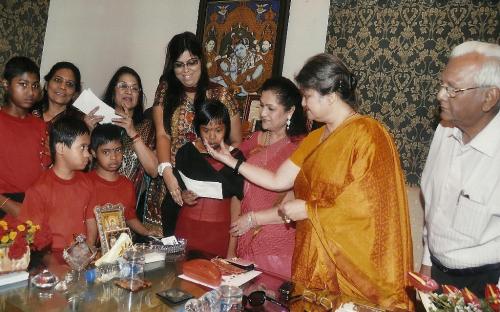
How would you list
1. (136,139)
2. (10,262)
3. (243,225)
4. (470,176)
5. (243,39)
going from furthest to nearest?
(243,39), (136,139), (243,225), (470,176), (10,262)

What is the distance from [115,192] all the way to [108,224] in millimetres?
855

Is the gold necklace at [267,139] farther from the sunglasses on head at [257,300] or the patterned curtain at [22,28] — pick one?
the patterned curtain at [22,28]

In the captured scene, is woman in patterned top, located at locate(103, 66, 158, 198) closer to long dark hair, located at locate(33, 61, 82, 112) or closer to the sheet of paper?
long dark hair, located at locate(33, 61, 82, 112)

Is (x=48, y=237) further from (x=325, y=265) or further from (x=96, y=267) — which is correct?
(x=325, y=265)

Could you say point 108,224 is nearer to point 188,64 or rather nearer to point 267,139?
point 267,139

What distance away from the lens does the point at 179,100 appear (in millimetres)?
2975

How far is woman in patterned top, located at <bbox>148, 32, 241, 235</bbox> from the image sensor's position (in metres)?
2.88

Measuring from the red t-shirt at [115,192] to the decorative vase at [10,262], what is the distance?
3.39ft

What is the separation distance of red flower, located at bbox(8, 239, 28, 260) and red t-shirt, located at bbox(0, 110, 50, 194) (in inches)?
50.2

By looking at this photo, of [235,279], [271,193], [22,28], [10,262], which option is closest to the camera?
[10,262]

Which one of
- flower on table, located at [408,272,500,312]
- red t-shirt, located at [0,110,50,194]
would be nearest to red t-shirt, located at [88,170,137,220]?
red t-shirt, located at [0,110,50,194]

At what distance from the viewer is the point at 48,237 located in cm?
196

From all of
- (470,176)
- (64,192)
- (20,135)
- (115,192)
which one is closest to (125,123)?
(115,192)

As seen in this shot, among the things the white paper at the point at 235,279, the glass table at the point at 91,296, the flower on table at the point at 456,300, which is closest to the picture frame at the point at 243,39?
the white paper at the point at 235,279
